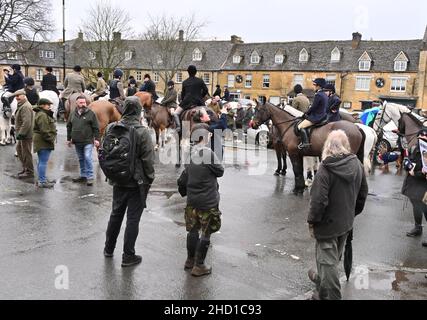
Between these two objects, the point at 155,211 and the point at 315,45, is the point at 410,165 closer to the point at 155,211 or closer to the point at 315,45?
the point at 155,211

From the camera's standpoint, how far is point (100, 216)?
802cm

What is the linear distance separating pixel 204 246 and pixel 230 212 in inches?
125

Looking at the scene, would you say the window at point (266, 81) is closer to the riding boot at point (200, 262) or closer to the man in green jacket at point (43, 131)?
the man in green jacket at point (43, 131)

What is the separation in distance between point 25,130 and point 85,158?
1565 millimetres

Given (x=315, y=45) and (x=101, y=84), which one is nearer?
(x=101, y=84)

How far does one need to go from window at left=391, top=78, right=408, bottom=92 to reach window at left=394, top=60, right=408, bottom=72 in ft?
3.72

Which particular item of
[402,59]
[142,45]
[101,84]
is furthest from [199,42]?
[101,84]

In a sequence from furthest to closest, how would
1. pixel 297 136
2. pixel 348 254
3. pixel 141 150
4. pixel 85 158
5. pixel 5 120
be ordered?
pixel 5 120 → pixel 297 136 → pixel 85 158 → pixel 141 150 → pixel 348 254

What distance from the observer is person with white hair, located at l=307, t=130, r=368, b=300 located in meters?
4.84

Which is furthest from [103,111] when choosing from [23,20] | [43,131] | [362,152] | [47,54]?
[47,54]

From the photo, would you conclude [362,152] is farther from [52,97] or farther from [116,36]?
[116,36]

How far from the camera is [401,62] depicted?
167 feet

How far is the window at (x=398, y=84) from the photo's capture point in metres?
50.8
